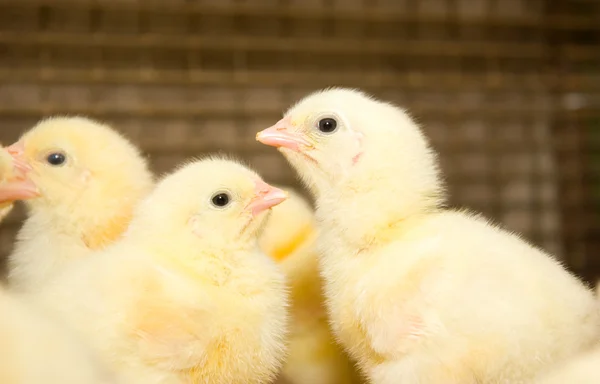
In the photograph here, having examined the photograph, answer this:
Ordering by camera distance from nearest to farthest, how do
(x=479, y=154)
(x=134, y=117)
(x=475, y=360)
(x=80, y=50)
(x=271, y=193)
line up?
(x=475, y=360)
(x=271, y=193)
(x=134, y=117)
(x=80, y=50)
(x=479, y=154)

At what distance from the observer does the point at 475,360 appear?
77 centimetres

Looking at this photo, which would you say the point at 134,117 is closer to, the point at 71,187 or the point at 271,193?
the point at 71,187

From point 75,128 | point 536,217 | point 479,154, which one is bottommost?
point 536,217

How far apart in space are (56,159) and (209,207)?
0.29m

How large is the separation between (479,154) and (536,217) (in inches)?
10.9

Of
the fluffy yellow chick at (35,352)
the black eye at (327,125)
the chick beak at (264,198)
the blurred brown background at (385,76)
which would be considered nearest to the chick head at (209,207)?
the chick beak at (264,198)

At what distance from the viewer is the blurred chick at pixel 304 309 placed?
3.45 ft

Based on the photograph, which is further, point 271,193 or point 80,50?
point 80,50

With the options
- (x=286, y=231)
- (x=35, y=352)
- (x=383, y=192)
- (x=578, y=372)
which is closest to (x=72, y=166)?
(x=286, y=231)

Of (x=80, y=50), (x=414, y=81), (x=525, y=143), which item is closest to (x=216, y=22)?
(x=80, y=50)

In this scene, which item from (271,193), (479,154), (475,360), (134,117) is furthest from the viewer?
(479,154)

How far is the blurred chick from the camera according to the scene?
1.05 meters

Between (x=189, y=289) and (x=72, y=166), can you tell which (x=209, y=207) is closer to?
(x=189, y=289)

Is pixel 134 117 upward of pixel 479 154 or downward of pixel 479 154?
upward
